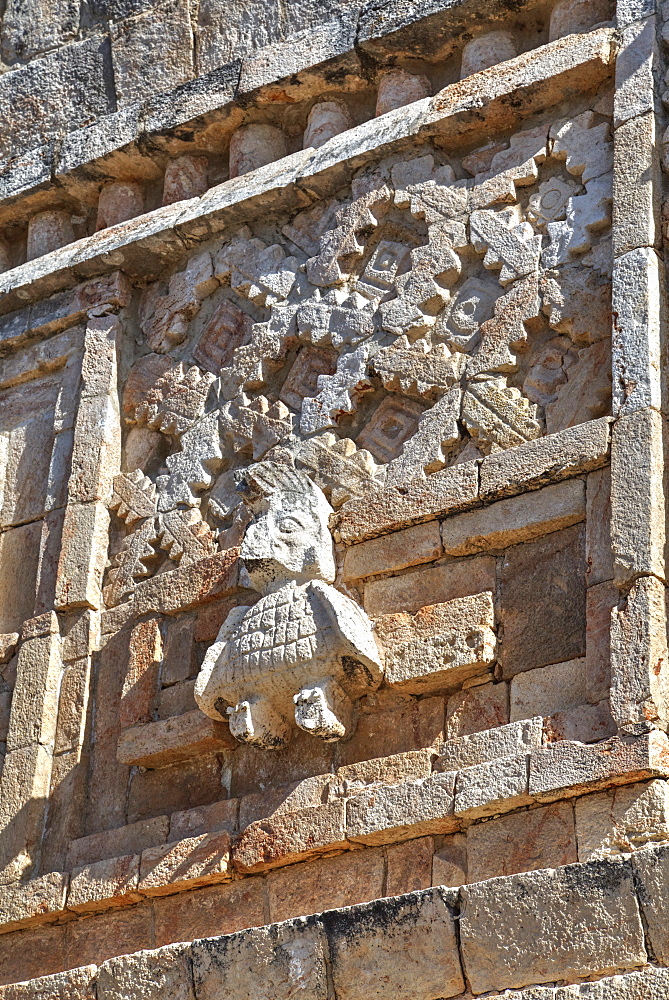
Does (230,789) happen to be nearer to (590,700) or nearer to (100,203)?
(590,700)

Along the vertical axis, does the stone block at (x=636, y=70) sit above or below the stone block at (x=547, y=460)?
above

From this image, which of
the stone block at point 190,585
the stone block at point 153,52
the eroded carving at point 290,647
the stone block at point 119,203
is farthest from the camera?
the stone block at point 153,52

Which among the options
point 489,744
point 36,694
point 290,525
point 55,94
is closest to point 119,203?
point 55,94

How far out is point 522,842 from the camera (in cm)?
520

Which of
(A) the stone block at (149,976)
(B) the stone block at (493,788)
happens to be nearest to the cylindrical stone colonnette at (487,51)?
(B) the stone block at (493,788)

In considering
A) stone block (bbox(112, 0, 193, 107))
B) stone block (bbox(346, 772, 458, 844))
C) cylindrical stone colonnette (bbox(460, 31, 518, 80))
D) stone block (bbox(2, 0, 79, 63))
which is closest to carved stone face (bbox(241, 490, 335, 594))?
stone block (bbox(346, 772, 458, 844))

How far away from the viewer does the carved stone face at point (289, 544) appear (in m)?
6.11

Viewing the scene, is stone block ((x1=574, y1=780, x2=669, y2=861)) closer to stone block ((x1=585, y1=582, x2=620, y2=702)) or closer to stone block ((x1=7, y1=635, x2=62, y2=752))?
stone block ((x1=585, y1=582, x2=620, y2=702))

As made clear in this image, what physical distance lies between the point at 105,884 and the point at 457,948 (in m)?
1.61

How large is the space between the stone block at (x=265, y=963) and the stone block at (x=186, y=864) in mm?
361

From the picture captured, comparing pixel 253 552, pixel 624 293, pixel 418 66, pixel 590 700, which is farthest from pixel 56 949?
pixel 418 66

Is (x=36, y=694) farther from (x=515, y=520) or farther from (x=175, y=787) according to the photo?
(x=515, y=520)

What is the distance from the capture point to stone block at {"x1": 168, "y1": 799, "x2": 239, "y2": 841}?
5.91 m

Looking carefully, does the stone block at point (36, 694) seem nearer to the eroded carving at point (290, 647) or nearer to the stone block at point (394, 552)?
the eroded carving at point (290, 647)
